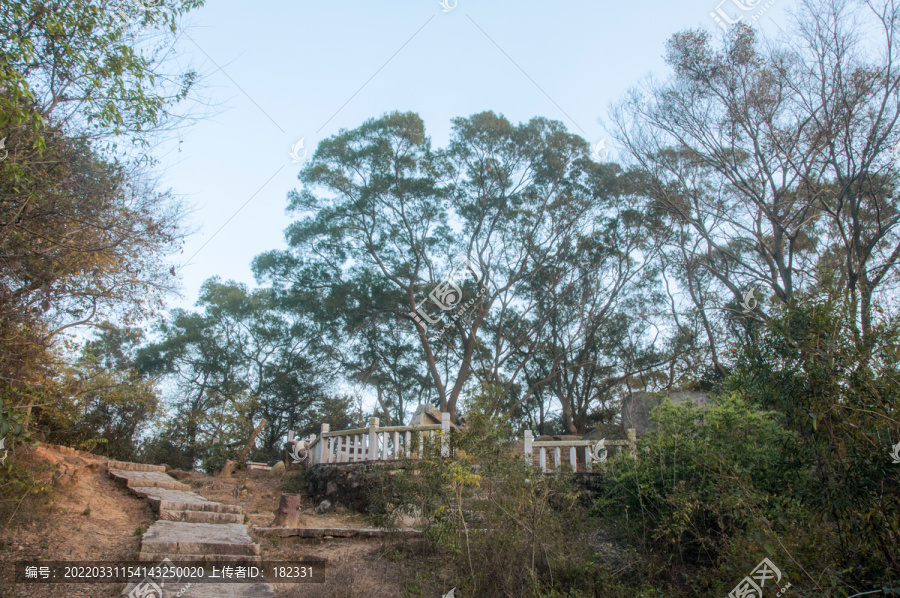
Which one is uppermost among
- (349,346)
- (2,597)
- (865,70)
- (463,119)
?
(463,119)

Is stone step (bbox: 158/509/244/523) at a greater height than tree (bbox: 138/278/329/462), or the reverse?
tree (bbox: 138/278/329/462)

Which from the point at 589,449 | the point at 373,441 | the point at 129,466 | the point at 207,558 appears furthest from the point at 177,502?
the point at 589,449

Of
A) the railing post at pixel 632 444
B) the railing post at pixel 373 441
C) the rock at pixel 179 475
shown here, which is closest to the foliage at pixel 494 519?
the railing post at pixel 632 444

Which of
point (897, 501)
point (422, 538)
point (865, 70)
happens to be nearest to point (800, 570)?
point (897, 501)

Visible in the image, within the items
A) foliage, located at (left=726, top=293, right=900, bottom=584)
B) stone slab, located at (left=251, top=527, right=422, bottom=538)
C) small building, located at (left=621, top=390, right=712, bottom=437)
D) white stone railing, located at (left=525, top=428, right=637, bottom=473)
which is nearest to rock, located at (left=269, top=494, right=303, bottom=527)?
stone slab, located at (left=251, top=527, right=422, bottom=538)

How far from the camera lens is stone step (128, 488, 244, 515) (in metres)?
6.88

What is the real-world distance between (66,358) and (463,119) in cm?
1395

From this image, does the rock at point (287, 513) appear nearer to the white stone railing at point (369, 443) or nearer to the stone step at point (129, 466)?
the white stone railing at point (369, 443)

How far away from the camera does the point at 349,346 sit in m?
19.5

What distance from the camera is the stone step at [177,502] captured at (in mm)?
6879

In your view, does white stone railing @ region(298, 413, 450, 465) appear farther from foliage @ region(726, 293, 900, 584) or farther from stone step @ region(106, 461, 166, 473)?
foliage @ region(726, 293, 900, 584)

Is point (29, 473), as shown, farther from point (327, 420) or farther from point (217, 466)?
point (327, 420)

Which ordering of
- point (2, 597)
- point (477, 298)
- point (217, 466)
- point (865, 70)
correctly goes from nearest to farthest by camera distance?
1. point (2, 597)
2. point (865, 70)
3. point (217, 466)
4. point (477, 298)

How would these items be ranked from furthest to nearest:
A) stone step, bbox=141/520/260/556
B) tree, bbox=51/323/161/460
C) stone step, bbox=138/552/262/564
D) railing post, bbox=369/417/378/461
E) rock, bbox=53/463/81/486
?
1. tree, bbox=51/323/161/460
2. railing post, bbox=369/417/378/461
3. rock, bbox=53/463/81/486
4. stone step, bbox=141/520/260/556
5. stone step, bbox=138/552/262/564
